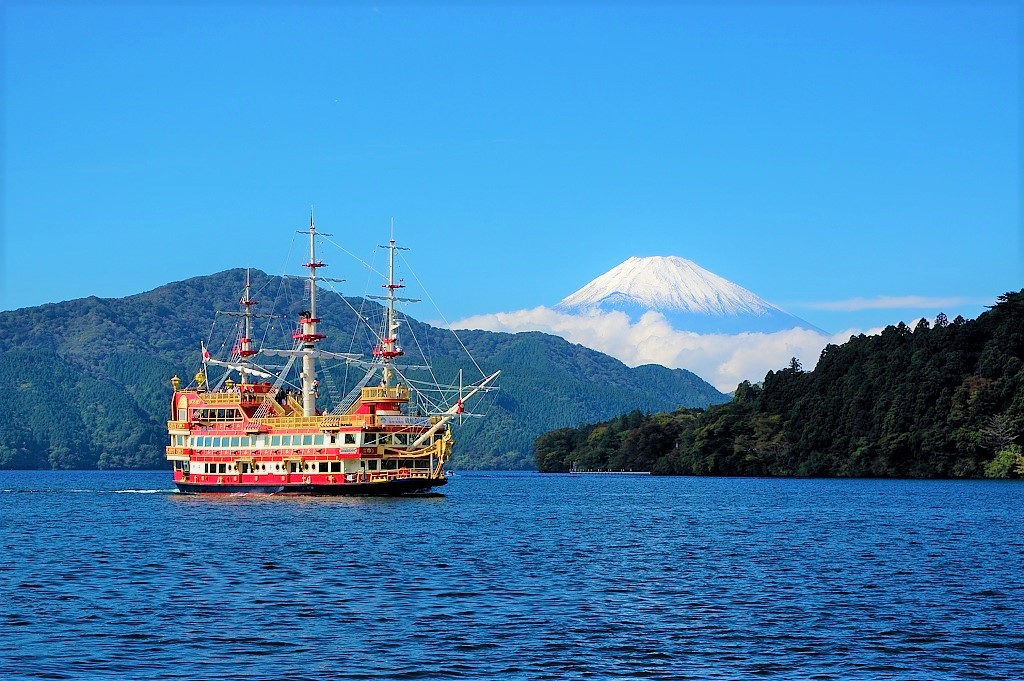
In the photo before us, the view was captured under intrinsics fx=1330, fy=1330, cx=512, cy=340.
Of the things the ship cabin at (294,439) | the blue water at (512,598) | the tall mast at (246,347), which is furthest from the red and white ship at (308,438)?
→ the blue water at (512,598)

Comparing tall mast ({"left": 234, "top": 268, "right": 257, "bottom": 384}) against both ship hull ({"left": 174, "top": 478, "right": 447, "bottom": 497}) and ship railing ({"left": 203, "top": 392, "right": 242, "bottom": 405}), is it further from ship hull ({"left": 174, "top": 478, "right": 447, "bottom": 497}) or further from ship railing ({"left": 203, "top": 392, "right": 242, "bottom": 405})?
ship hull ({"left": 174, "top": 478, "right": 447, "bottom": 497})

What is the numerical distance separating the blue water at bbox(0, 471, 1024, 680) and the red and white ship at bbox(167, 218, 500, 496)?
62.2ft

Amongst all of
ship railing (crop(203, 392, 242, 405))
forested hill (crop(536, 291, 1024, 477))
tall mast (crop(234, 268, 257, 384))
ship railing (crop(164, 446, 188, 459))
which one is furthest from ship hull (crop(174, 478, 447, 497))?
forested hill (crop(536, 291, 1024, 477))

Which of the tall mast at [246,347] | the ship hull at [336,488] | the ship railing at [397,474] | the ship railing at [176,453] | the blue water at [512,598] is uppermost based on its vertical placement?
the tall mast at [246,347]

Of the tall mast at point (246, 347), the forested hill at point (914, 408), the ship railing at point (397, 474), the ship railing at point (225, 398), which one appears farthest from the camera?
the forested hill at point (914, 408)

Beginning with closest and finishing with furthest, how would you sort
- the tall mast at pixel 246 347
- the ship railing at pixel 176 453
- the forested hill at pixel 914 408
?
the ship railing at pixel 176 453 < the tall mast at pixel 246 347 < the forested hill at pixel 914 408

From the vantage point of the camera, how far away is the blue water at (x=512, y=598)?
33.4m

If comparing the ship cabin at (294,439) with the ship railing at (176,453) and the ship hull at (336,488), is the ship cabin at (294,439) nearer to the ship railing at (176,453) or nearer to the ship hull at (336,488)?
the ship railing at (176,453)

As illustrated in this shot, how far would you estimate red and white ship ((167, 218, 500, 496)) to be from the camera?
350ft

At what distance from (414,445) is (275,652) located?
242ft

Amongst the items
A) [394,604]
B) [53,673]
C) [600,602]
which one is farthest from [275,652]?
[600,602]

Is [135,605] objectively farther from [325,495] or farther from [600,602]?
[325,495]

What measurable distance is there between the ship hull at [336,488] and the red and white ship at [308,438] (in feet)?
0.27

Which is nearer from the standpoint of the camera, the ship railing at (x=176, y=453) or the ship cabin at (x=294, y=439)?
the ship cabin at (x=294, y=439)
